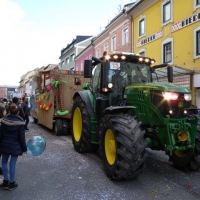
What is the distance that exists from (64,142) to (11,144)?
4.43 m

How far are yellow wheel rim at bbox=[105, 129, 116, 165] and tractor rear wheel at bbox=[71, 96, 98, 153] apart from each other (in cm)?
→ 129

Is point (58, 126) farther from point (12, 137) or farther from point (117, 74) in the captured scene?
point (12, 137)

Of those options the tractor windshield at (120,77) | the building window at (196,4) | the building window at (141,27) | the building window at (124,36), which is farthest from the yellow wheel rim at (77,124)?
the building window at (124,36)

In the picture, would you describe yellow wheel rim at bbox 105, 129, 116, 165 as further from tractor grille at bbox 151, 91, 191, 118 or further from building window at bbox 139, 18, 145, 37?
building window at bbox 139, 18, 145, 37

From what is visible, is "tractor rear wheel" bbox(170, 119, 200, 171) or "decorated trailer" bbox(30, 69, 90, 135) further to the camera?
"decorated trailer" bbox(30, 69, 90, 135)

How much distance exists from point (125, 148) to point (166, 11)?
14.4 m

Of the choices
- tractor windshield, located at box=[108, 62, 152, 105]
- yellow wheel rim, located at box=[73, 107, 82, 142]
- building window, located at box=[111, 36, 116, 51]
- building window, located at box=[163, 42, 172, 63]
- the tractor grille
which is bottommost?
yellow wheel rim, located at box=[73, 107, 82, 142]

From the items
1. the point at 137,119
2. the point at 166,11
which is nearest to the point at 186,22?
the point at 166,11

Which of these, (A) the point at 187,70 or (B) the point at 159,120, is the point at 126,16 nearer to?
(A) the point at 187,70

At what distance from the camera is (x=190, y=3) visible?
1455cm

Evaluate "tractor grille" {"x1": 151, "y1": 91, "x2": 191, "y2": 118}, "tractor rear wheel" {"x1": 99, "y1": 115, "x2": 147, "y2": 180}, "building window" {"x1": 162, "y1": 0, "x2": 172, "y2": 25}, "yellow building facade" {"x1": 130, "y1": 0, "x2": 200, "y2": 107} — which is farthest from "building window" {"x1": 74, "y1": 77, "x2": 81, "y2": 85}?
"building window" {"x1": 162, "y1": 0, "x2": 172, "y2": 25}

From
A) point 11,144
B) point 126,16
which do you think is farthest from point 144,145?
point 126,16

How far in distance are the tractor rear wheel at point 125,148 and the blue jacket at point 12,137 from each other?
152 centimetres

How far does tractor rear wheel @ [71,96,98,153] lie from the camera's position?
6453 millimetres
